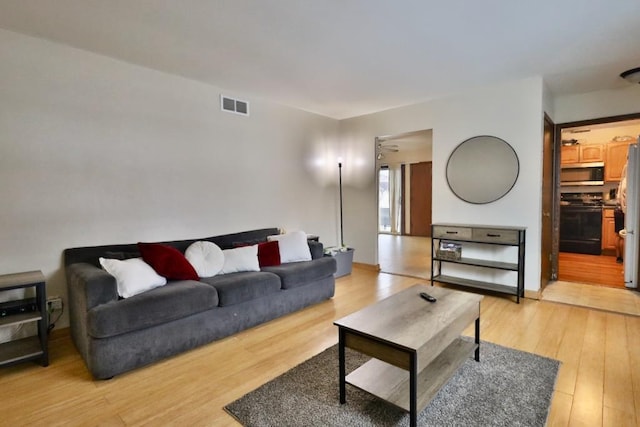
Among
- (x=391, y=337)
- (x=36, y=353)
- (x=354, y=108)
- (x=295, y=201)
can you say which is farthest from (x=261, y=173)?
(x=391, y=337)

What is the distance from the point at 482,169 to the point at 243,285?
3.18 m

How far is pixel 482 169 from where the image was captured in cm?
412

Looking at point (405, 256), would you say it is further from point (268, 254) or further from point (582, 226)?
point (268, 254)

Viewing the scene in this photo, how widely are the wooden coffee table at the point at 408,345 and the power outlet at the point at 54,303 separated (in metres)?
2.52

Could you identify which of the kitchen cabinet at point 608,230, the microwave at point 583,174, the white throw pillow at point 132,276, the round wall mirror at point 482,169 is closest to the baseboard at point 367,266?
the round wall mirror at point 482,169

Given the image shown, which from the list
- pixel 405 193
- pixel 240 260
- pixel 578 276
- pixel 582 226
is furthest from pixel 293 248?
pixel 405 193

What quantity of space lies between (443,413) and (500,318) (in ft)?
5.82

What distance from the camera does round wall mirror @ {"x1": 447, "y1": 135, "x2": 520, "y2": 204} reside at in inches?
155

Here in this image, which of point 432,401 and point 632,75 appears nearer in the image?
point 432,401

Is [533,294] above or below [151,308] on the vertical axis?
below

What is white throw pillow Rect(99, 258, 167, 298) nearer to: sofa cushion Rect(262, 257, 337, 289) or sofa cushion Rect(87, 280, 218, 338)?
sofa cushion Rect(87, 280, 218, 338)

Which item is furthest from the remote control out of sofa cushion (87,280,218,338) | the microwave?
the microwave

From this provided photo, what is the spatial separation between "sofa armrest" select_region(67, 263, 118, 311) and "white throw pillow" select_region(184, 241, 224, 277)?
2.53ft

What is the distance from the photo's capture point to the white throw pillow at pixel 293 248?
12.4ft
